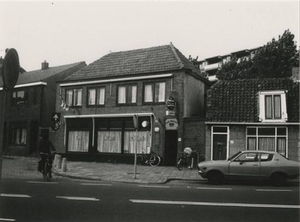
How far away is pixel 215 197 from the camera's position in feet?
32.8

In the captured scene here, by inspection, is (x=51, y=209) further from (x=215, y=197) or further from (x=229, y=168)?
(x=229, y=168)

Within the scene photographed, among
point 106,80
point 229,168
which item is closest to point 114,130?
point 106,80

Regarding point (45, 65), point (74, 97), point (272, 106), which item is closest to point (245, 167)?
point (272, 106)

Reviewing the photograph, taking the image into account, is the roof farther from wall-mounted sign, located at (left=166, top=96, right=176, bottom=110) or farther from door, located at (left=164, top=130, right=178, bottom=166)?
door, located at (left=164, top=130, right=178, bottom=166)

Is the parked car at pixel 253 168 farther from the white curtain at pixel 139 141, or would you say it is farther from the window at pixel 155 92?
the window at pixel 155 92

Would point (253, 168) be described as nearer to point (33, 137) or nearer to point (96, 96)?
point (96, 96)

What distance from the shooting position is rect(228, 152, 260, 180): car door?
46.1 ft

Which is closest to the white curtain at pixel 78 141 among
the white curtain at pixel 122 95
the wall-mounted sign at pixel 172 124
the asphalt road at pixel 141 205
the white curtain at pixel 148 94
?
the white curtain at pixel 122 95

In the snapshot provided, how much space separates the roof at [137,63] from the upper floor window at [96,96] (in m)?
0.99

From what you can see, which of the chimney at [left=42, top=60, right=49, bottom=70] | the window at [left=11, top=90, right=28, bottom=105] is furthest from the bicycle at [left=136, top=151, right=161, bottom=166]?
the chimney at [left=42, top=60, right=49, bottom=70]

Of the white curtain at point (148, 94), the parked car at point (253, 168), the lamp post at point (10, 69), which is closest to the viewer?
the lamp post at point (10, 69)

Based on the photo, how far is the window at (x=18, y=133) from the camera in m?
31.0

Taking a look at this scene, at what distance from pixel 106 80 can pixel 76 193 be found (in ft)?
51.3

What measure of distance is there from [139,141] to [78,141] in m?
5.50
